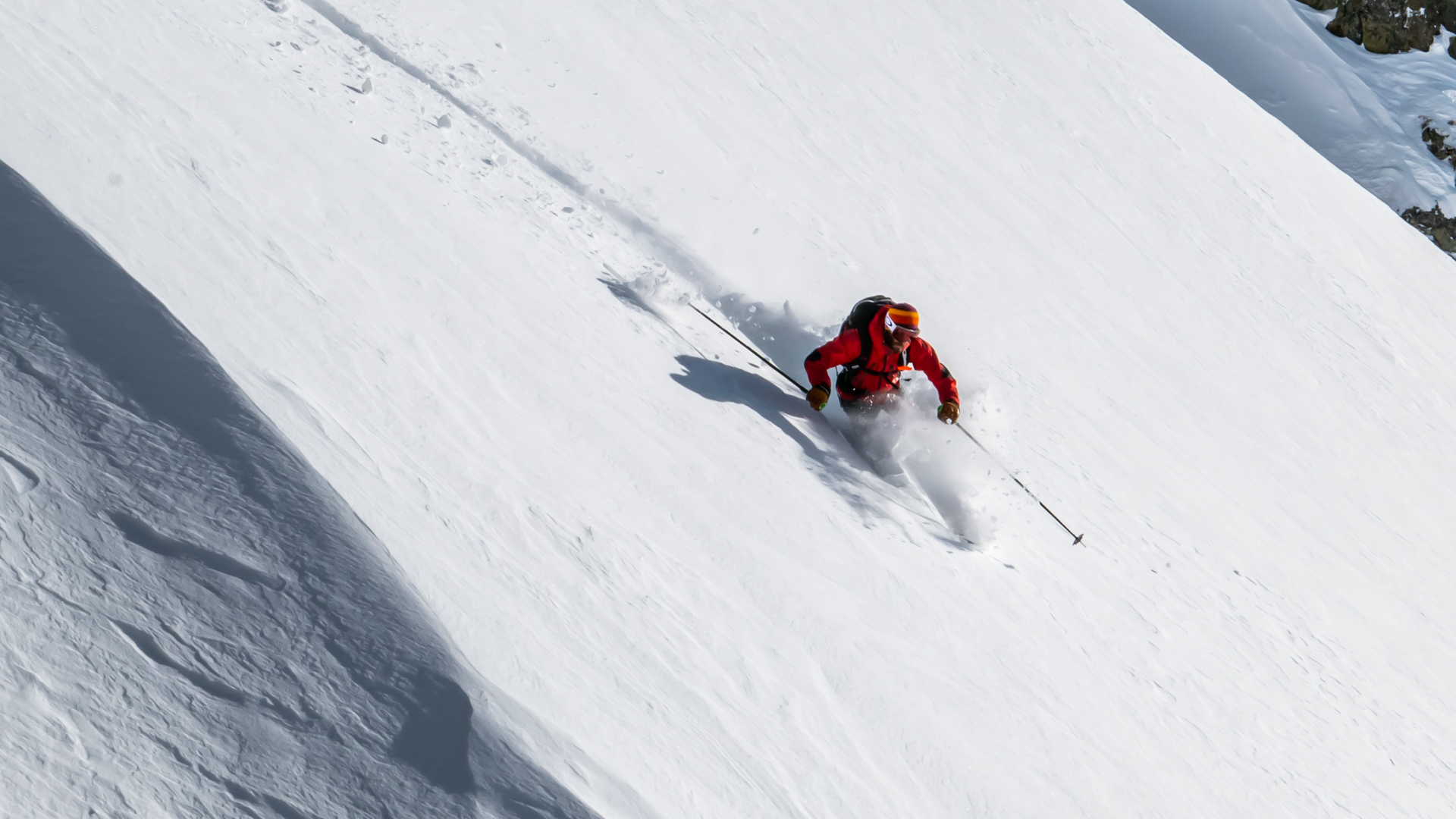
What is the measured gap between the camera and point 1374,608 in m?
7.97

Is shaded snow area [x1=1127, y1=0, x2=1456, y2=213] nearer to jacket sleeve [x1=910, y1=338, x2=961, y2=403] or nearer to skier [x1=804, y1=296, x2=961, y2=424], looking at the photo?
jacket sleeve [x1=910, y1=338, x2=961, y2=403]

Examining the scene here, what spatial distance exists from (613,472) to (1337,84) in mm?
23707

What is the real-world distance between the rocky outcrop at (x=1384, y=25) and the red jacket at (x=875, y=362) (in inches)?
945

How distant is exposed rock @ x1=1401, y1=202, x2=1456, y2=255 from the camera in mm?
20609

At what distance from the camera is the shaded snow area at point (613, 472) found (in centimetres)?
293

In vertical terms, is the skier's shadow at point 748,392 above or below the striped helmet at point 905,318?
below

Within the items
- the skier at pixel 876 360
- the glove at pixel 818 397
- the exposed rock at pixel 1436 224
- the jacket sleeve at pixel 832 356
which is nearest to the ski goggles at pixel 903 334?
the skier at pixel 876 360

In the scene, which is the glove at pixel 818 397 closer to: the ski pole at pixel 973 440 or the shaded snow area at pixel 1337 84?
the ski pole at pixel 973 440

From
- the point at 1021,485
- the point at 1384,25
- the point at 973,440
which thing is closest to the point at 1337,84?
the point at 1384,25

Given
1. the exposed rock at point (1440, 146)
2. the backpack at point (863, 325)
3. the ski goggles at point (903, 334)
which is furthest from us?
the exposed rock at point (1440, 146)

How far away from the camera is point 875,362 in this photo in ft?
20.3

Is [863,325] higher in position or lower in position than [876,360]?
higher

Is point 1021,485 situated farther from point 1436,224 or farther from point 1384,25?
point 1384,25

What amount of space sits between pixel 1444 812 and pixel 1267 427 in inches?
180
